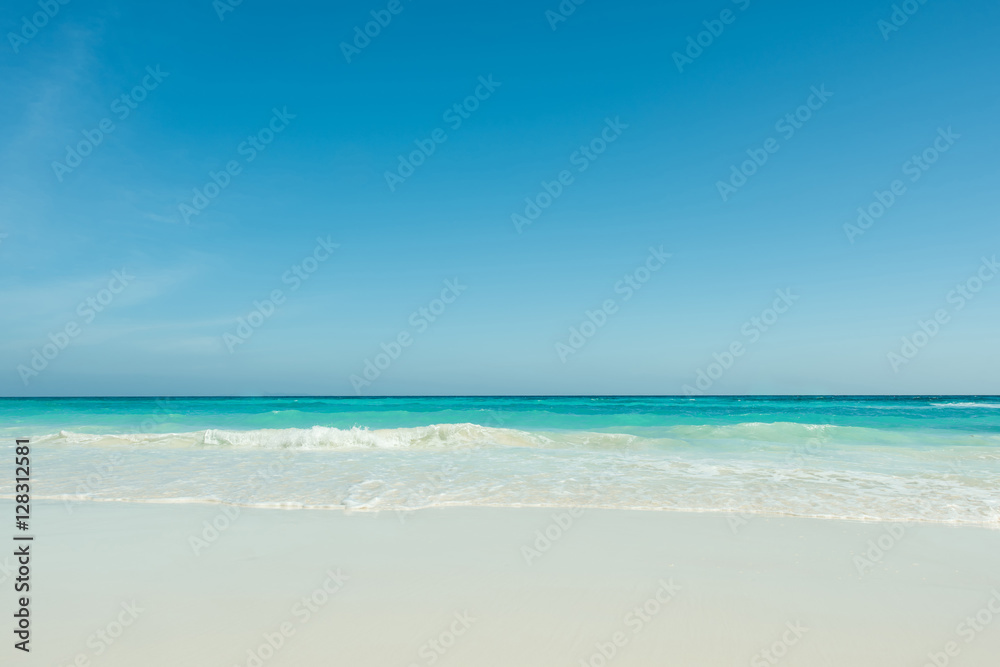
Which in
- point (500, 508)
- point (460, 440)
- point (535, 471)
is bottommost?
point (460, 440)

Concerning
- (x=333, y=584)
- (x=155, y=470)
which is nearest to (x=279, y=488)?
(x=155, y=470)

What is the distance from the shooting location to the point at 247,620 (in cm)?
381

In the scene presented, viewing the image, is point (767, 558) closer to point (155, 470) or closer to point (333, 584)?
point (333, 584)

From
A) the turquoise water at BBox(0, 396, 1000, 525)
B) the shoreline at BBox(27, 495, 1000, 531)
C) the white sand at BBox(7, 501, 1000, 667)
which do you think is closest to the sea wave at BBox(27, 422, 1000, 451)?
the turquoise water at BBox(0, 396, 1000, 525)

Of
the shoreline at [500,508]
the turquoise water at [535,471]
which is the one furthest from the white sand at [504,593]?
the turquoise water at [535,471]

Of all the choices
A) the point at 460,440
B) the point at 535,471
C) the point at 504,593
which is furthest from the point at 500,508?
the point at 460,440

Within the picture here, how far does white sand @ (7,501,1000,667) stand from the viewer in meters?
3.44

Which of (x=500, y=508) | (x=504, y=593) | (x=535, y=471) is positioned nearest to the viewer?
(x=504, y=593)

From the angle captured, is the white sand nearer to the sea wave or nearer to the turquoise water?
the turquoise water

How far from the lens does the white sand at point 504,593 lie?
3443 millimetres

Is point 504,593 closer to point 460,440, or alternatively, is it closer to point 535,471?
point 535,471

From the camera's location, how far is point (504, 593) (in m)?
4.36

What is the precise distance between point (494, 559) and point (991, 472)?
11.1 meters

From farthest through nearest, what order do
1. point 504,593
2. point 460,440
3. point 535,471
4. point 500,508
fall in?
point 460,440 < point 535,471 < point 500,508 < point 504,593
